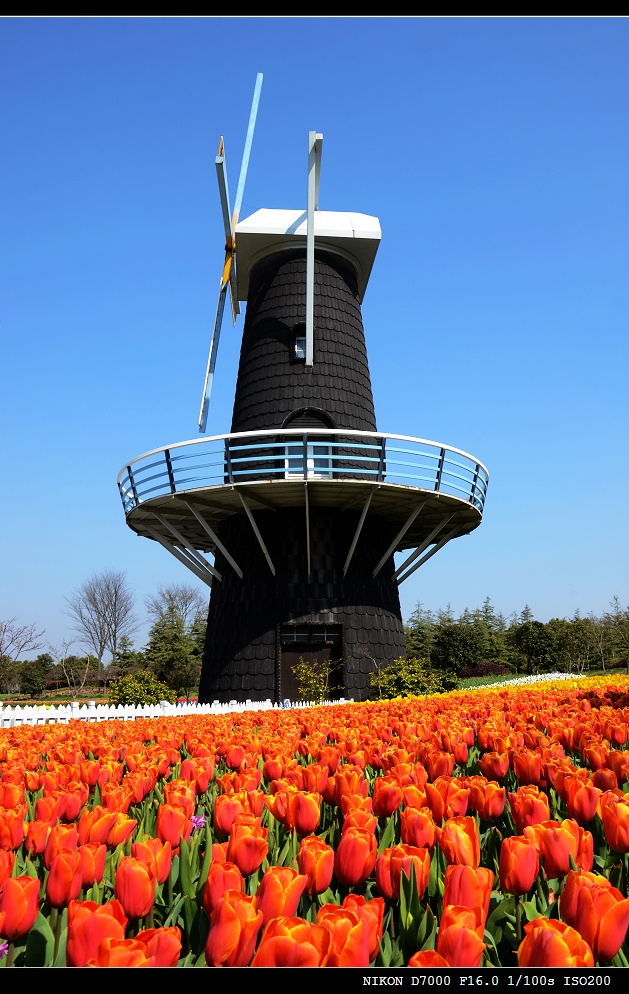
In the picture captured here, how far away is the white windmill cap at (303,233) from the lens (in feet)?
64.5

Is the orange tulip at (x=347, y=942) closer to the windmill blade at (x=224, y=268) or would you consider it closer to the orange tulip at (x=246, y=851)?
the orange tulip at (x=246, y=851)

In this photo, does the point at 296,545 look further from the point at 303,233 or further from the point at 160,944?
the point at 160,944

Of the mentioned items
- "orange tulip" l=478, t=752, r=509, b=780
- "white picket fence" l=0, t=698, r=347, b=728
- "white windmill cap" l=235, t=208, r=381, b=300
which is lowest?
"orange tulip" l=478, t=752, r=509, b=780

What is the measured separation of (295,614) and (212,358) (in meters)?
9.34

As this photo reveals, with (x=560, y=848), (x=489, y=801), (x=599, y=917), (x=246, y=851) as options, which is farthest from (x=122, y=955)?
(x=489, y=801)

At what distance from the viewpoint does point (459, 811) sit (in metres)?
2.11

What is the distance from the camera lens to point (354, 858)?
1650mm

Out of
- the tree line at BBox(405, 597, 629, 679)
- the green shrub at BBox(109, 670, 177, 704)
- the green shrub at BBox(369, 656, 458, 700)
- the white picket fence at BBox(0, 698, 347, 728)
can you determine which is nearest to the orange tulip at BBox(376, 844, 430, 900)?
the white picket fence at BBox(0, 698, 347, 728)

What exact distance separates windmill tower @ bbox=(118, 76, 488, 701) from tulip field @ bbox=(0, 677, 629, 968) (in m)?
12.0

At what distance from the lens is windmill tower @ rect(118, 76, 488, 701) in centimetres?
1548

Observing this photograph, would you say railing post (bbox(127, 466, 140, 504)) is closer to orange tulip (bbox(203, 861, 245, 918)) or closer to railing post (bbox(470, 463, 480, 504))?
railing post (bbox(470, 463, 480, 504))

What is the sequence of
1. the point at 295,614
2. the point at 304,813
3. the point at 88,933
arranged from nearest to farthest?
the point at 88,933, the point at 304,813, the point at 295,614
